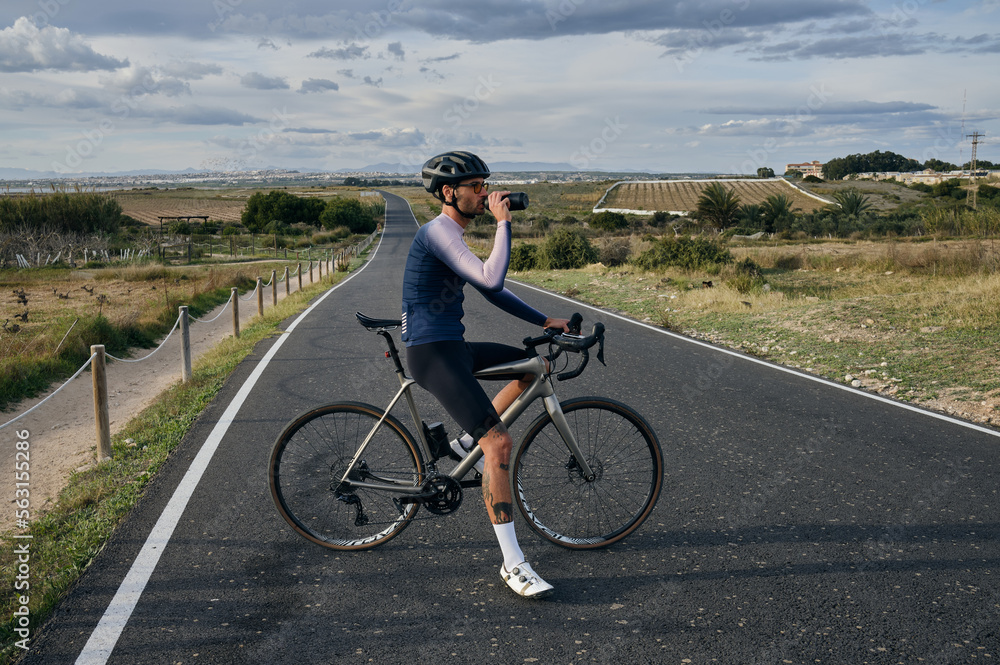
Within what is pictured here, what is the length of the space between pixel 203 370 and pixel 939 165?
16219 cm

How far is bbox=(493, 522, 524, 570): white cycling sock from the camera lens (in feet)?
11.6

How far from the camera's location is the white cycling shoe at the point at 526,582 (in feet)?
11.2

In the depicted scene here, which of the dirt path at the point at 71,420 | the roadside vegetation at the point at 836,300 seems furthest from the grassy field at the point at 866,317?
the dirt path at the point at 71,420

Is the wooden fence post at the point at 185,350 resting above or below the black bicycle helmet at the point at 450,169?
below

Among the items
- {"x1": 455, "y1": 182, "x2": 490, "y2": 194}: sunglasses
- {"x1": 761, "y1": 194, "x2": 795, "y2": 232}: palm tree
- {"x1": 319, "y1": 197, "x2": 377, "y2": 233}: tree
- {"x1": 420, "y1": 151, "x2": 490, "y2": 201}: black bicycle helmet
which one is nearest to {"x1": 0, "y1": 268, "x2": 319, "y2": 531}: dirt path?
{"x1": 420, "y1": 151, "x2": 490, "y2": 201}: black bicycle helmet

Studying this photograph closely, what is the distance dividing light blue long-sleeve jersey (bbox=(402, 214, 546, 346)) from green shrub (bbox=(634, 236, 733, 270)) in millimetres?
18990

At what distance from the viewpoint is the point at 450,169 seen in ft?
11.2

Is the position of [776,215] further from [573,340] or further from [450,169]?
[450,169]

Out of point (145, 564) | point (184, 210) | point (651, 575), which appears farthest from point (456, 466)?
point (184, 210)

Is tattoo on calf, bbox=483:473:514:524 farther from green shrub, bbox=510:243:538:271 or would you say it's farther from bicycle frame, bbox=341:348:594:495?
green shrub, bbox=510:243:538:271

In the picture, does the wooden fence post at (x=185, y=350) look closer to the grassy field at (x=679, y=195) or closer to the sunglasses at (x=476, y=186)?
the sunglasses at (x=476, y=186)

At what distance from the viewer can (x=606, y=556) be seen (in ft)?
13.0

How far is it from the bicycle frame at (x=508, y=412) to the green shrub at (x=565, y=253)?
A: 25.8 meters

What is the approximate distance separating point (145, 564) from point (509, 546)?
1930 mm
